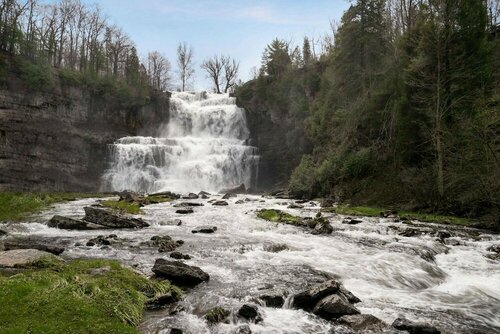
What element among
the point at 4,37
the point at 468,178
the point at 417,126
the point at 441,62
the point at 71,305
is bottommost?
the point at 71,305

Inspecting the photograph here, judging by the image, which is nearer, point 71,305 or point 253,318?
point 71,305

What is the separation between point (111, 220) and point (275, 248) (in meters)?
9.67

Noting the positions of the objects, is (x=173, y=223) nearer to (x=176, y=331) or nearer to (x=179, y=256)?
(x=179, y=256)

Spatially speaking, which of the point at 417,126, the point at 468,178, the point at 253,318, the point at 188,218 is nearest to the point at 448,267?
the point at 253,318

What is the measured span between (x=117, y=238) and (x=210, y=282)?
7.12 m

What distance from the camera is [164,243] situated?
1417 cm

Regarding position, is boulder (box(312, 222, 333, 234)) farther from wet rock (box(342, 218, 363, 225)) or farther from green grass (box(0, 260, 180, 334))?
green grass (box(0, 260, 180, 334))

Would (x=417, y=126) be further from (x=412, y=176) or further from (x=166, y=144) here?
(x=166, y=144)

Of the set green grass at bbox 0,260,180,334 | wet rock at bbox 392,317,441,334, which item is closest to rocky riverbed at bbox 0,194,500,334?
wet rock at bbox 392,317,441,334

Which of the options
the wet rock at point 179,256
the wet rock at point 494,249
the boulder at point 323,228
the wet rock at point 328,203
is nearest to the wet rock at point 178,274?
the wet rock at point 179,256

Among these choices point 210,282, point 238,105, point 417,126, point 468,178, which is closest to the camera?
→ point 210,282

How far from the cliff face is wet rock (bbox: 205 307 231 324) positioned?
40403 millimetres

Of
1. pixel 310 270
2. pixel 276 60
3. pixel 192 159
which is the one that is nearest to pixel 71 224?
pixel 310 270

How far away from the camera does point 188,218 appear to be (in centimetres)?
2247
